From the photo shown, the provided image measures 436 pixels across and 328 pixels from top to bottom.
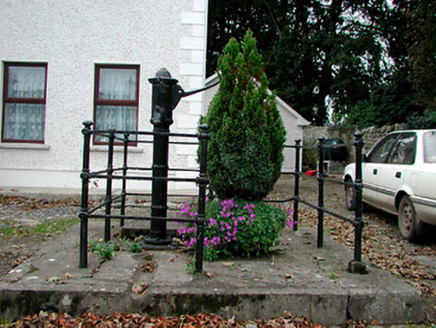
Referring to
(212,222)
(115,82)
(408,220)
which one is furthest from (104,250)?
(115,82)

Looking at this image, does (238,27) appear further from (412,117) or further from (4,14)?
(4,14)

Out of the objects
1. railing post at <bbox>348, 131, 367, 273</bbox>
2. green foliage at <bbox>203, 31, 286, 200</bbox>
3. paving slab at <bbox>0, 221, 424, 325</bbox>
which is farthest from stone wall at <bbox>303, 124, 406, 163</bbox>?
paving slab at <bbox>0, 221, 424, 325</bbox>

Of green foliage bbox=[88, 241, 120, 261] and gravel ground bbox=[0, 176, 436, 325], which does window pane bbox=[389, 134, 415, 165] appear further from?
green foliage bbox=[88, 241, 120, 261]

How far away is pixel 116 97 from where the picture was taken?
27.6 ft

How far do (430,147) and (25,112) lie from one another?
797 centimetres

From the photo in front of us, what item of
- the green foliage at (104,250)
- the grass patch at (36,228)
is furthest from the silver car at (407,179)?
the grass patch at (36,228)

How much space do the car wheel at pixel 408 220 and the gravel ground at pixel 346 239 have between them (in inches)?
5.6

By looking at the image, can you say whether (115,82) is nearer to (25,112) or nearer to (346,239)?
(25,112)

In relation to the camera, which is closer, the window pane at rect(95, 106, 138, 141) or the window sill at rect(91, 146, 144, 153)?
the window sill at rect(91, 146, 144, 153)

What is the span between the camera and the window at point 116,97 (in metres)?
8.37

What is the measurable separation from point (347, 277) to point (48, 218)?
188 inches

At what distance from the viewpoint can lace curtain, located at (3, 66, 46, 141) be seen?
8.43m

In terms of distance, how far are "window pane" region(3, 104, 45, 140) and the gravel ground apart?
169 cm

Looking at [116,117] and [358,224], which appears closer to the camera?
[358,224]
